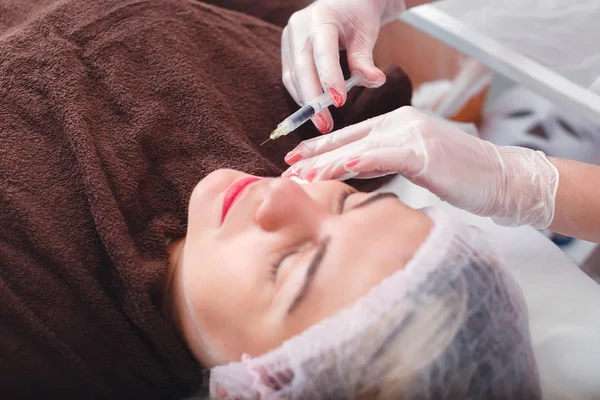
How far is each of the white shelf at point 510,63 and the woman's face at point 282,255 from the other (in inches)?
24.0

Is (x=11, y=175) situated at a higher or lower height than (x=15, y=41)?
lower

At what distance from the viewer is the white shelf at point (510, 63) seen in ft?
3.89

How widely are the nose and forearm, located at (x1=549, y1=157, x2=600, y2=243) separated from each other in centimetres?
53

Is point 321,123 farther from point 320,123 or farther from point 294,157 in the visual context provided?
point 294,157

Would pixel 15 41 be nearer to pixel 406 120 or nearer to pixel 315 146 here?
pixel 315 146

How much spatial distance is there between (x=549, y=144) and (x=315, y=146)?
97 cm

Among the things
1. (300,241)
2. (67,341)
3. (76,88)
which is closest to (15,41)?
(76,88)

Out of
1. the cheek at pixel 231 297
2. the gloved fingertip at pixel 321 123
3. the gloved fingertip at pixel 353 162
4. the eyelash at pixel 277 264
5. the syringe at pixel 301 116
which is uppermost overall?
the syringe at pixel 301 116

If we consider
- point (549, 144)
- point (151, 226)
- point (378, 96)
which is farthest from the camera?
point (549, 144)

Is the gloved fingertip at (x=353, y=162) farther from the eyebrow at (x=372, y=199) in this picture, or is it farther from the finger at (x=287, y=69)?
the finger at (x=287, y=69)

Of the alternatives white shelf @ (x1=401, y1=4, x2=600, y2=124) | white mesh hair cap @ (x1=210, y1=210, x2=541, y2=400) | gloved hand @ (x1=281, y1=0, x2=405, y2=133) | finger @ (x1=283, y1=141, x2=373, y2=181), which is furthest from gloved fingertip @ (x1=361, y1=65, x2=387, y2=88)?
white mesh hair cap @ (x1=210, y1=210, x2=541, y2=400)

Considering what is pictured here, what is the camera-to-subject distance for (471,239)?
825 mm

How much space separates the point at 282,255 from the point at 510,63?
2.67 ft

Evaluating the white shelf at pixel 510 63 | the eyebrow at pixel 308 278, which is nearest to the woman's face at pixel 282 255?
the eyebrow at pixel 308 278
